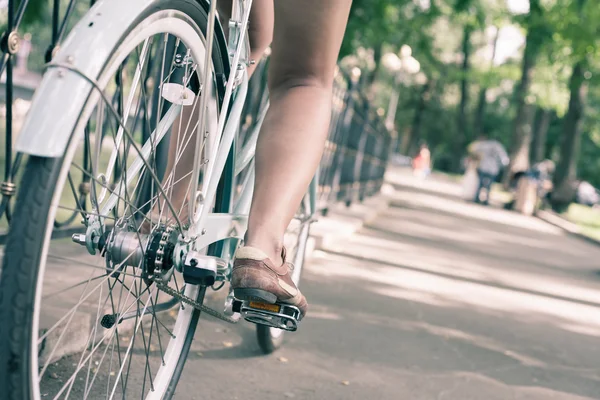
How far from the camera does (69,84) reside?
56.1 inches

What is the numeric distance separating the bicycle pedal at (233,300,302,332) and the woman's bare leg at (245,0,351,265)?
124mm

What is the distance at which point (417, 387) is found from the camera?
3463mm

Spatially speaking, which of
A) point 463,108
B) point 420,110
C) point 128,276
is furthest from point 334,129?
point 420,110

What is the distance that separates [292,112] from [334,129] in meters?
6.39

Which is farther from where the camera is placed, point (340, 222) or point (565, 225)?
point (565, 225)

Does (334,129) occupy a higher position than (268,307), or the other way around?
(334,129)

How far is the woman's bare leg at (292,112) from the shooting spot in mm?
2307

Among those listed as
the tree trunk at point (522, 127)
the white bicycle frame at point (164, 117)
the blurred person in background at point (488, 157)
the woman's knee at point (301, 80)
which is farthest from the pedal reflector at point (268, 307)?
the tree trunk at point (522, 127)

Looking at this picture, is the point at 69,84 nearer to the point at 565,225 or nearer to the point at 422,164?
the point at 565,225

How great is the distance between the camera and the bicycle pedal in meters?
2.29

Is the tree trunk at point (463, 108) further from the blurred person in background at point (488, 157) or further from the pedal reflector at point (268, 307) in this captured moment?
the pedal reflector at point (268, 307)

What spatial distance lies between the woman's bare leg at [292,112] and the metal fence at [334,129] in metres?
0.79

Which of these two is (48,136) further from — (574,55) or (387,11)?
(574,55)

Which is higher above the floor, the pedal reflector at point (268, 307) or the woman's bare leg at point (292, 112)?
the woman's bare leg at point (292, 112)
